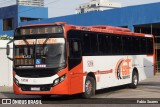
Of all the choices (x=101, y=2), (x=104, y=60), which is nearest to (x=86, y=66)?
(x=104, y=60)

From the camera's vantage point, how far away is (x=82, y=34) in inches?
624

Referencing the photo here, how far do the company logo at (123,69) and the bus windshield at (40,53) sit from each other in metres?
4.71

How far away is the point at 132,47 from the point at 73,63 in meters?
6.06

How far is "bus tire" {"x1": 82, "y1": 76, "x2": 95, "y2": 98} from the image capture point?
16.0 metres

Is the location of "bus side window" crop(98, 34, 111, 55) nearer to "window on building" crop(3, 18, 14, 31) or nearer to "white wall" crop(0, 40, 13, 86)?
"white wall" crop(0, 40, 13, 86)

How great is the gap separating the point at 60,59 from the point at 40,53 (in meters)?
0.79

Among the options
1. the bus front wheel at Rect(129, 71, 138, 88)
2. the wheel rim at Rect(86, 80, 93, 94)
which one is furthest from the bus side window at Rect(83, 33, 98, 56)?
the bus front wheel at Rect(129, 71, 138, 88)

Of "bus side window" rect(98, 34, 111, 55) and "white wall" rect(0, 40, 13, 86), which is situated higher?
"bus side window" rect(98, 34, 111, 55)

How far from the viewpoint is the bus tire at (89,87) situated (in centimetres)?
1596

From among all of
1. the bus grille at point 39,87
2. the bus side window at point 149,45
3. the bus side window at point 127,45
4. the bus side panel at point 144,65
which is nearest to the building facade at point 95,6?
the bus side window at point 149,45

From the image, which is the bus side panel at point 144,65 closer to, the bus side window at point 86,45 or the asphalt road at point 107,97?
the asphalt road at point 107,97

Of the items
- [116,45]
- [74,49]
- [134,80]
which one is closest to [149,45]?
[134,80]

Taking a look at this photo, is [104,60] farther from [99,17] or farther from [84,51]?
[99,17]

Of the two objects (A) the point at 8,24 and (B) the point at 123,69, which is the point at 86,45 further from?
(A) the point at 8,24
